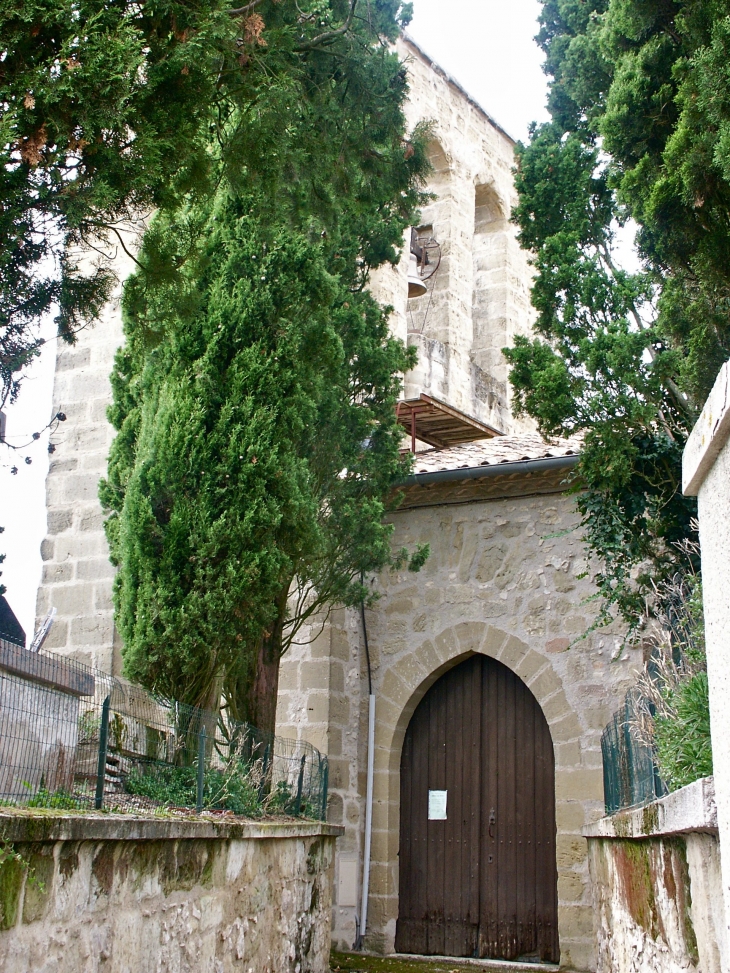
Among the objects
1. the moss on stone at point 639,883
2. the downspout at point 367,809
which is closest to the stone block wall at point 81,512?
the downspout at point 367,809

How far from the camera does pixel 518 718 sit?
9.02 m

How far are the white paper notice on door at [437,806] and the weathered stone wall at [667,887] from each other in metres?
2.64

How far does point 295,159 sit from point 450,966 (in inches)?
246

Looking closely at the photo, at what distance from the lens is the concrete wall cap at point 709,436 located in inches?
82.0

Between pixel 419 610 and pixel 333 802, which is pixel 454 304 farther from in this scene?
pixel 333 802

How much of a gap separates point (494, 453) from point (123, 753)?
200 inches

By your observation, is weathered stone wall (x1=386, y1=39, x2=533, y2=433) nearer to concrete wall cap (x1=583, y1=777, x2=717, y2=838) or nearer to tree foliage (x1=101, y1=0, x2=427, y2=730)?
tree foliage (x1=101, y1=0, x2=427, y2=730)

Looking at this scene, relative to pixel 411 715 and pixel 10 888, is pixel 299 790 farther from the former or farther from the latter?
pixel 10 888

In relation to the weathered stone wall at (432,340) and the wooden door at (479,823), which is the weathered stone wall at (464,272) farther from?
the wooden door at (479,823)

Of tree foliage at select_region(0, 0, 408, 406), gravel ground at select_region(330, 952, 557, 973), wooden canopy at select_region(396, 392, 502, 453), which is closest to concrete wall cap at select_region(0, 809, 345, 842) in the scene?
tree foliage at select_region(0, 0, 408, 406)

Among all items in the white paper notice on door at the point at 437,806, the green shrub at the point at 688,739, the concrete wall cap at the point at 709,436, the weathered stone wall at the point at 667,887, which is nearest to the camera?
the concrete wall cap at the point at 709,436

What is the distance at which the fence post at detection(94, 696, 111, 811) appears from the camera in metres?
4.43

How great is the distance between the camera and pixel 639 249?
6871mm

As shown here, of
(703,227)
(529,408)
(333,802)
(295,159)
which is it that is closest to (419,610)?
(333,802)
